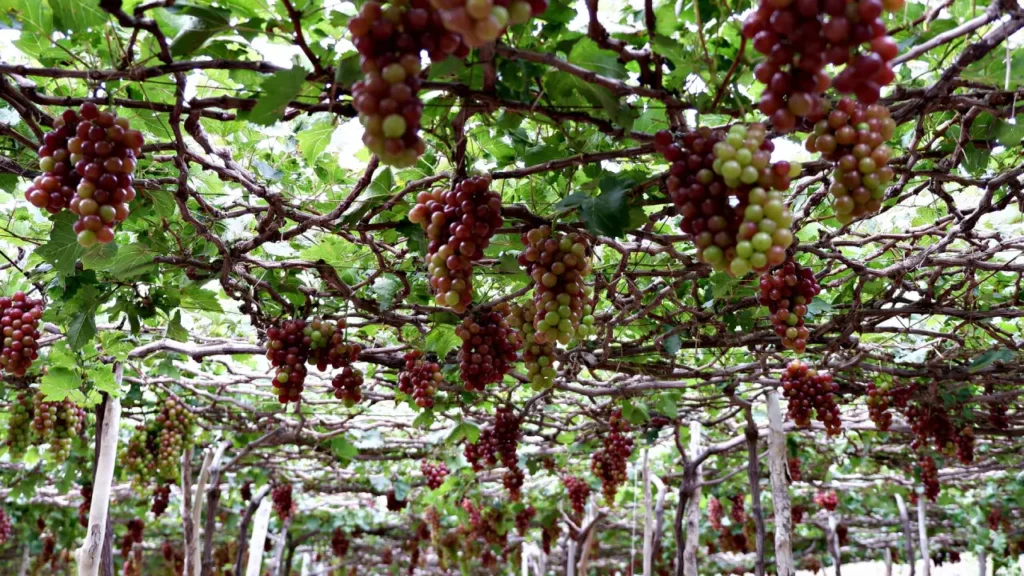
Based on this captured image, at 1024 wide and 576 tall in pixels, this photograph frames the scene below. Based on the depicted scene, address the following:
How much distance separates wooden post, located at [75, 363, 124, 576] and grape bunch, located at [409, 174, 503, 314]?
10.2 ft

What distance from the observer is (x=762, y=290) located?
226 centimetres

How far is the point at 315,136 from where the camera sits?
2.10m

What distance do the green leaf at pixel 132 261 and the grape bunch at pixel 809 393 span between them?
3.21 m

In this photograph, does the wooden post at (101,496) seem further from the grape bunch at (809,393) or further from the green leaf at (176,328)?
the grape bunch at (809,393)

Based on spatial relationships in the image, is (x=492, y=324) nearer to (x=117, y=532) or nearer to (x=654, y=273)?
Result: (x=654, y=273)

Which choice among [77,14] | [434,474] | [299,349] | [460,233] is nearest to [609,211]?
[460,233]

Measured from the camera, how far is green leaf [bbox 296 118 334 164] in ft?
6.77

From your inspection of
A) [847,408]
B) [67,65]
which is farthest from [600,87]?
[847,408]

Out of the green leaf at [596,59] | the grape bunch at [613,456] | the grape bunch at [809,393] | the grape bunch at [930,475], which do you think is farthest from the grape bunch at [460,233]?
the grape bunch at [930,475]

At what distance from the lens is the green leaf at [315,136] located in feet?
6.77

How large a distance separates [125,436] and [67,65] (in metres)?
6.67

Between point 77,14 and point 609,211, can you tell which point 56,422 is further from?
point 609,211

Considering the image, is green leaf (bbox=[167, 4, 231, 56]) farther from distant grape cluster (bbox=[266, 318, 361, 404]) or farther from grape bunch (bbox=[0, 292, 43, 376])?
grape bunch (bbox=[0, 292, 43, 376])

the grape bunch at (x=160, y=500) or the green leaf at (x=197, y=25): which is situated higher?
the green leaf at (x=197, y=25)
